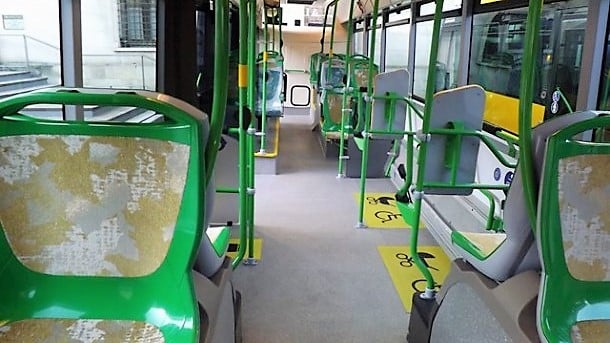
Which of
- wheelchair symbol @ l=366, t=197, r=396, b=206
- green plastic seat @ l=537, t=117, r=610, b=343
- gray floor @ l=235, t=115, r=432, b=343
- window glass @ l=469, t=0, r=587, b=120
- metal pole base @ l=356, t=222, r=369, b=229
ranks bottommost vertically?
gray floor @ l=235, t=115, r=432, b=343

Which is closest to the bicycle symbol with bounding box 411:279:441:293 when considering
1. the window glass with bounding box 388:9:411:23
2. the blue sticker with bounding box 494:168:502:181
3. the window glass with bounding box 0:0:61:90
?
the blue sticker with bounding box 494:168:502:181

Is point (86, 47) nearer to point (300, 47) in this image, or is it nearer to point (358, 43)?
point (358, 43)

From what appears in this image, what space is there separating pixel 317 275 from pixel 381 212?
1.64 m

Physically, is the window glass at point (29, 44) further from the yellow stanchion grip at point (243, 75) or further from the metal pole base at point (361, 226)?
the metal pole base at point (361, 226)

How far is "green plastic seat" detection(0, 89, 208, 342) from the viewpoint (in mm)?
1462

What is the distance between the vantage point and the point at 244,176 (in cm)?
303

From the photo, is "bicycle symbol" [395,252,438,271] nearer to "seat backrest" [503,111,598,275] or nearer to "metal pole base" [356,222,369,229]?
"metal pole base" [356,222,369,229]

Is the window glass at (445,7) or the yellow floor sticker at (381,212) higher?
the window glass at (445,7)

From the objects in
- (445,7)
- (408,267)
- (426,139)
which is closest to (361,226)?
(408,267)

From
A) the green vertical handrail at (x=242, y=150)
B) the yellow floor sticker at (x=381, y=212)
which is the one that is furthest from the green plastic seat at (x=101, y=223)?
the yellow floor sticker at (x=381, y=212)

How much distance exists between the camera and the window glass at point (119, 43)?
262 centimetres

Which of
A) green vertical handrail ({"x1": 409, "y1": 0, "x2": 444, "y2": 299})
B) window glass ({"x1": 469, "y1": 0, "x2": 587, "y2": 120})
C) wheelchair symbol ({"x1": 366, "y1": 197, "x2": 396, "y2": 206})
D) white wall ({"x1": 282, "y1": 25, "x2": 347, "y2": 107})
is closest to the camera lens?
green vertical handrail ({"x1": 409, "y1": 0, "x2": 444, "y2": 299})

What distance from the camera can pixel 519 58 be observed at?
3.64 meters

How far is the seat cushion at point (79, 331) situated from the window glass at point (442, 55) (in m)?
3.46
